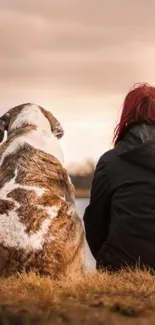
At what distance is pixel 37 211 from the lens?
9555 mm

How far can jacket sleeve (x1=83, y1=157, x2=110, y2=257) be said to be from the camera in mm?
8672

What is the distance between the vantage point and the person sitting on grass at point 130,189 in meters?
8.43

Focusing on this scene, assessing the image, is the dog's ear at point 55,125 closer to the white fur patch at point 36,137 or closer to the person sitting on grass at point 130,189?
the white fur patch at point 36,137

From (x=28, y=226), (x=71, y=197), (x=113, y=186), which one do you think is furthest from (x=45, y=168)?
(x=113, y=186)

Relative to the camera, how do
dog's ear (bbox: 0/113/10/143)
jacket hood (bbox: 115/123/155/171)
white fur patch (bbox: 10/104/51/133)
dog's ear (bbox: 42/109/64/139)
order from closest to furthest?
jacket hood (bbox: 115/123/155/171)
white fur patch (bbox: 10/104/51/133)
dog's ear (bbox: 42/109/64/139)
dog's ear (bbox: 0/113/10/143)

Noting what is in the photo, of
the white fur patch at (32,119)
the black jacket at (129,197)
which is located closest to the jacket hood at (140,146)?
the black jacket at (129,197)

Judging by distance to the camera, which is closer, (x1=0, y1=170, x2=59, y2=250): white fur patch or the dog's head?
(x1=0, y1=170, x2=59, y2=250): white fur patch

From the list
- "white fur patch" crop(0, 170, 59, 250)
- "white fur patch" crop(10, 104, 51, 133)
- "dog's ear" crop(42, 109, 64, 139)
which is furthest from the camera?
"dog's ear" crop(42, 109, 64, 139)

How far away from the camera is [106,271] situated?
8.26 metres

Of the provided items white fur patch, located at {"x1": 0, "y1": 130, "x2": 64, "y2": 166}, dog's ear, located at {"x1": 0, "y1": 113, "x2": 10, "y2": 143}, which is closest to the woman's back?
white fur patch, located at {"x1": 0, "y1": 130, "x2": 64, "y2": 166}

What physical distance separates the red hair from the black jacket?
2.9 inches

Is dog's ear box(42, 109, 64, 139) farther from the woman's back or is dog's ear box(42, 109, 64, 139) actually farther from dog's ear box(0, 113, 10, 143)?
the woman's back

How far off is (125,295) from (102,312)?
527 mm

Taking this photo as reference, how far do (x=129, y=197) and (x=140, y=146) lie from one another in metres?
0.55
